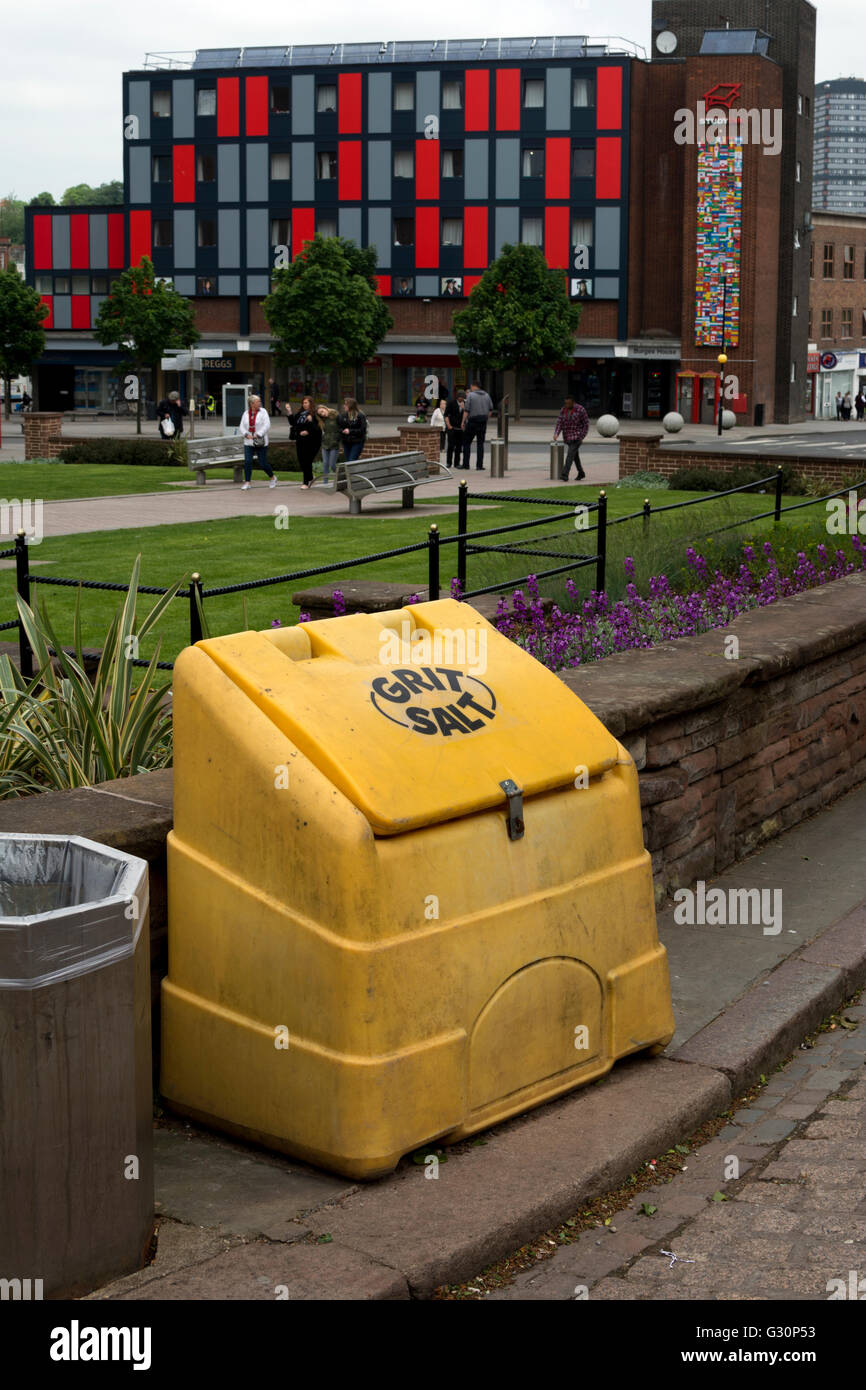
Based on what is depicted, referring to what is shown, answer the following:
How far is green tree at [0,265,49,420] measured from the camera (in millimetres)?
61562

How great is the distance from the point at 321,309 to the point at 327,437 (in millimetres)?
38246

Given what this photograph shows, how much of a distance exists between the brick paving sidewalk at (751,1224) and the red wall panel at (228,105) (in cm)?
7673

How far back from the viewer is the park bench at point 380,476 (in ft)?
72.8

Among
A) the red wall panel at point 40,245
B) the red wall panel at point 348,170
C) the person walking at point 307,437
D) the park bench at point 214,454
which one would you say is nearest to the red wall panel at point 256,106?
the red wall panel at point 348,170

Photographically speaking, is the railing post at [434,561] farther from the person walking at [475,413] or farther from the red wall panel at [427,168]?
the red wall panel at [427,168]

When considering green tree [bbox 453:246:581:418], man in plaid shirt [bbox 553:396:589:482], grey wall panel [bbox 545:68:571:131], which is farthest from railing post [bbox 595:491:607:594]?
grey wall panel [bbox 545:68:571:131]

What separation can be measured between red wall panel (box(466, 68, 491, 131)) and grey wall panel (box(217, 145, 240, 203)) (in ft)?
37.5

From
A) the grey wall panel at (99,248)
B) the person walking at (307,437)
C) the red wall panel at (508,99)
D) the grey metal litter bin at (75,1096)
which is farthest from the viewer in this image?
the grey wall panel at (99,248)

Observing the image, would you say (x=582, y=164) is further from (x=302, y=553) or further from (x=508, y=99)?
(x=302, y=553)

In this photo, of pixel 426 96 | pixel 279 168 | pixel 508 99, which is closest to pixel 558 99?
pixel 508 99

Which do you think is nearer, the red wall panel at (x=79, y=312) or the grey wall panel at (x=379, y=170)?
the grey wall panel at (x=379, y=170)

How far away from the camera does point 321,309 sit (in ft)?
211

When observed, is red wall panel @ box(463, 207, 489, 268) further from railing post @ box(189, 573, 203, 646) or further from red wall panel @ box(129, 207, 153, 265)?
railing post @ box(189, 573, 203, 646)

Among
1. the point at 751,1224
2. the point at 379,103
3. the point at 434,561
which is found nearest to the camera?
the point at 751,1224
